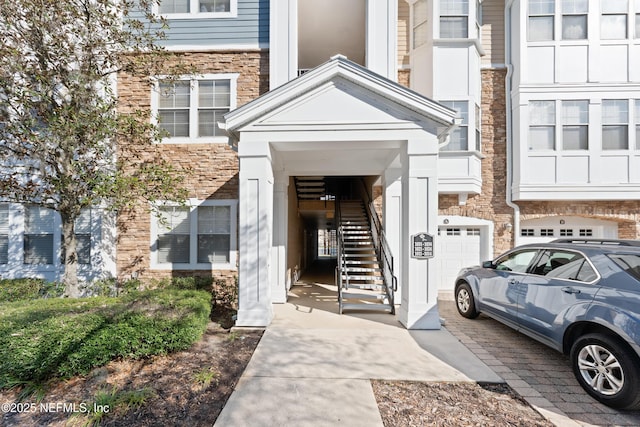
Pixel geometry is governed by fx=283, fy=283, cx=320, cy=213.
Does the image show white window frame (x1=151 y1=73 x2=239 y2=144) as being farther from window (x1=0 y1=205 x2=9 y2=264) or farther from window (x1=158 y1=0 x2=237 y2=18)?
window (x1=0 y1=205 x2=9 y2=264)

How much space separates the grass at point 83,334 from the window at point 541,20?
11.2 meters

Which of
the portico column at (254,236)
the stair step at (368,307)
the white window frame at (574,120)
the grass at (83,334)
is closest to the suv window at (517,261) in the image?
the stair step at (368,307)

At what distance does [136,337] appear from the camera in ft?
13.2

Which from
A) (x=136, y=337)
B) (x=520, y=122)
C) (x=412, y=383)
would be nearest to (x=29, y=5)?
(x=136, y=337)

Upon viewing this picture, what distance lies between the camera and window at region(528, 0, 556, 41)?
8109 millimetres

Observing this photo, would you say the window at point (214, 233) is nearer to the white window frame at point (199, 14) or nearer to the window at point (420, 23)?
the white window frame at point (199, 14)

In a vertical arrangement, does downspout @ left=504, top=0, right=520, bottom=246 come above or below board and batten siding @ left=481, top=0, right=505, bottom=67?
below

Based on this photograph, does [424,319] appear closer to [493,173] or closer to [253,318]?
[253,318]

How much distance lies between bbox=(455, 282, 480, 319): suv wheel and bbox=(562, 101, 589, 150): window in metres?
5.55

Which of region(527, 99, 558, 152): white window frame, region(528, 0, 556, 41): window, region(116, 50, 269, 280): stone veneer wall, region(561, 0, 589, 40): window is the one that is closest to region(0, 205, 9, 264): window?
region(116, 50, 269, 280): stone veneer wall

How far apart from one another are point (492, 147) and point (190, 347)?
30.3ft

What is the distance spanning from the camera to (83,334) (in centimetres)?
380

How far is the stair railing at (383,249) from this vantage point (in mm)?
6312

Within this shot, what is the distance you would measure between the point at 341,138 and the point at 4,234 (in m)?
9.13
